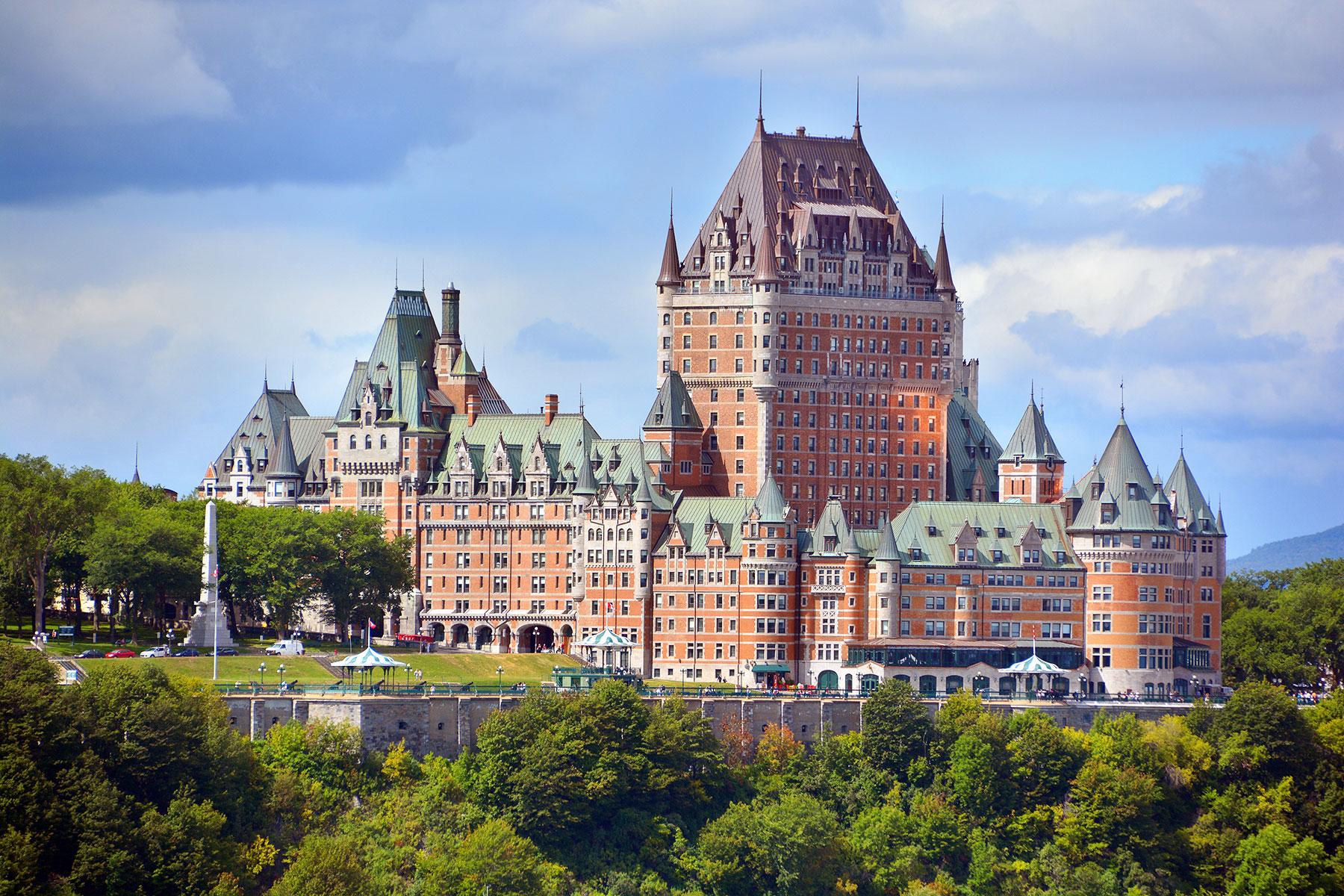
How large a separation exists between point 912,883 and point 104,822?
5459 centimetres

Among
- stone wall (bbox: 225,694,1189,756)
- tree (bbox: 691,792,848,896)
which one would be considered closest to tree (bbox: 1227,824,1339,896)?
tree (bbox: 691,792,848,896)

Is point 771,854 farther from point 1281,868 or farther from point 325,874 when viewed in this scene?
point 325,874

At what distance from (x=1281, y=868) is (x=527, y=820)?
5032 centimetres

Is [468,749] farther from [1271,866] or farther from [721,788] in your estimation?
[1271,866]

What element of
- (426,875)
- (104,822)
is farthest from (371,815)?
(104,822)

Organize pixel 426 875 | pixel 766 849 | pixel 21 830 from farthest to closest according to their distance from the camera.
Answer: pixel 766 849 < pixel 426 875 < pixel 21 830

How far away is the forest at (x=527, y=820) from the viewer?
552ft

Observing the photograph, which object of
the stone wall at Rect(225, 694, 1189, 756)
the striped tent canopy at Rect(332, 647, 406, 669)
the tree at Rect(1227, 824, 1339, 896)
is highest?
the striped tent canopy at Rect(332, 647, 406, 669)

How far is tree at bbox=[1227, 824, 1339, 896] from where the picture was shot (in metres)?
190

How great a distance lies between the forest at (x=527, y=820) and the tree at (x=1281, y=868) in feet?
0.55

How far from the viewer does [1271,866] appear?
192 metres

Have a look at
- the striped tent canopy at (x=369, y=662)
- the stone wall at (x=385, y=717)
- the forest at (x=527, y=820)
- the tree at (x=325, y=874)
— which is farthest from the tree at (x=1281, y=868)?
the tree at (x=325, y=874)

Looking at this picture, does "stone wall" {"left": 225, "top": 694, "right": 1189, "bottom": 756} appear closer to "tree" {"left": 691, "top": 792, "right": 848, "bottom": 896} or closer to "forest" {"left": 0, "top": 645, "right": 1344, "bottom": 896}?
"forest" {"left": 0, "top": 645, "right": 1344, "bottom": 896}

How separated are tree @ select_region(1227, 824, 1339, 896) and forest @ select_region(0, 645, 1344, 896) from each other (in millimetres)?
167
